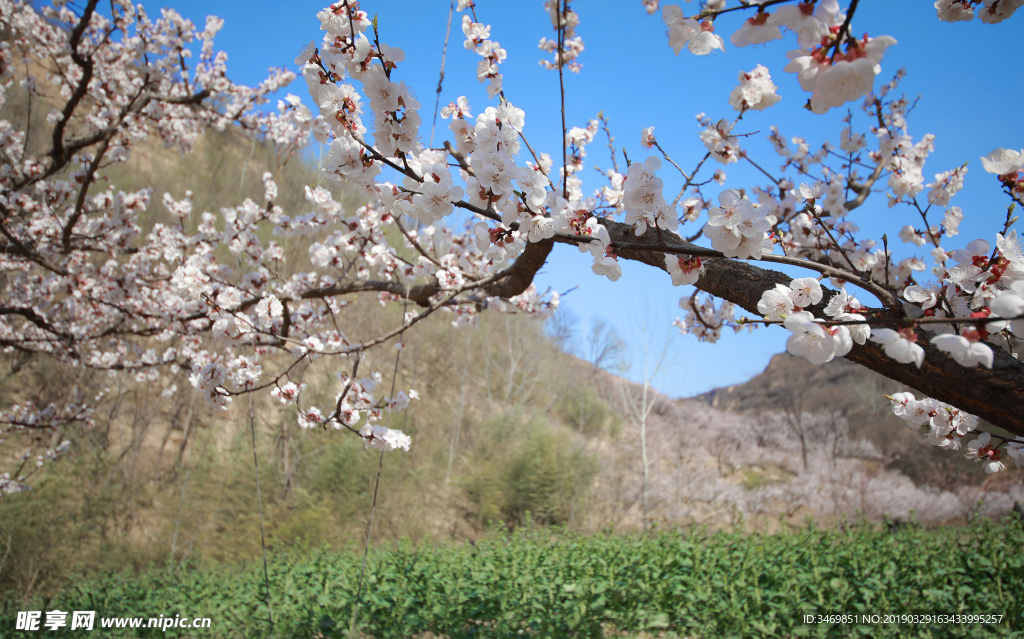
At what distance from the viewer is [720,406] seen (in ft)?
63.3

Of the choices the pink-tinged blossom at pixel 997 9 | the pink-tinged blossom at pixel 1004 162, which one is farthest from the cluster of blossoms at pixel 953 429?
the pink-tinged blossom at pixel 997 9

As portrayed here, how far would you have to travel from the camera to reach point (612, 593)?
2.56 m

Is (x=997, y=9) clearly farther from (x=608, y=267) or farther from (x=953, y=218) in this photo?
(x=953, y=218)

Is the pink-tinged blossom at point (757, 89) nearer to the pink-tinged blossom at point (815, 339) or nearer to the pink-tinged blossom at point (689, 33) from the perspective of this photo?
the pink-tinged blossom at point (689, 33)

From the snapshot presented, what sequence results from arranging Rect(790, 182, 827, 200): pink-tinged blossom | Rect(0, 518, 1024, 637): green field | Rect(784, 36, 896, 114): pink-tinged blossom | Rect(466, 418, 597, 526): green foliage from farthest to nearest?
Rect(466, 418, 597, 526): green foliage, Rect(0, 518, 1024, 637): green field, Rect(790, 182, 827, 200): pink-tinged blossom, Rect(784, 36, 896, 114): pink-tinged blossom

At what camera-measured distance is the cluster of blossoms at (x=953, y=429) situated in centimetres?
143

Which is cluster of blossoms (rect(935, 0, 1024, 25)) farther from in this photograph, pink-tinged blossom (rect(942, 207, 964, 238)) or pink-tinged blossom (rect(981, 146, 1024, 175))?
pink-tinged blossom (rect(942, 207, 964, 238))

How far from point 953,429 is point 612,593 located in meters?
1.78

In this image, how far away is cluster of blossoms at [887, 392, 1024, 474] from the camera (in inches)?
56.3

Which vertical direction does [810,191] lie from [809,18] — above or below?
above
